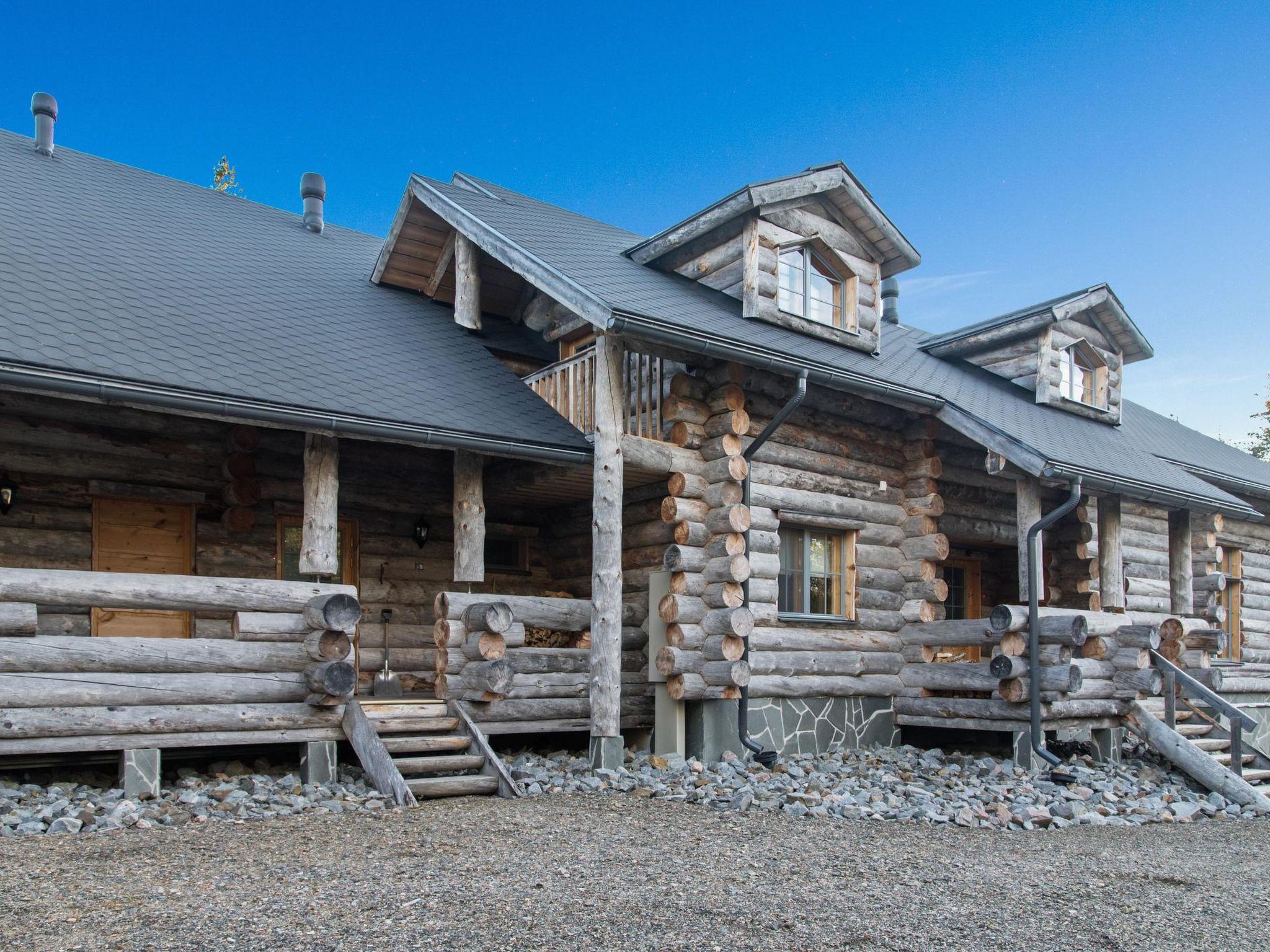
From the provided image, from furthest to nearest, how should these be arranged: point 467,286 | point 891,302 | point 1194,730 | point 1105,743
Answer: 1. point 891,302
2. point 467,286
3. point 1194,730
4. point 1105,743

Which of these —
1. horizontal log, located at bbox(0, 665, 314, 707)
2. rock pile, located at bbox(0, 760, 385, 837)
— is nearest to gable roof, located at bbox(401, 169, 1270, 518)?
horizontal log, located at bbox(0, 665, 314, 707)

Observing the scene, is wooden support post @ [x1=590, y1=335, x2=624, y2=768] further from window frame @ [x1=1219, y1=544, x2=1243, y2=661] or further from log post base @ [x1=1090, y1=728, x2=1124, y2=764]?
window frame @ [x1=1219, y1=544, x2=1243, y2=661]

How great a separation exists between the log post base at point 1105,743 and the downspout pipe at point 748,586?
3.67m

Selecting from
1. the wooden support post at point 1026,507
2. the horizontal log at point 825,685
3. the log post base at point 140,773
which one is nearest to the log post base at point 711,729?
the horizontal log at point 825,685

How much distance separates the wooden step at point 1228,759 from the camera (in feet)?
37.0

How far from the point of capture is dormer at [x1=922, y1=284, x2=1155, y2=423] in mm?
14688

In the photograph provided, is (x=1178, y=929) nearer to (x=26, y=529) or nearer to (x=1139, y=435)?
(x=26, y=529)

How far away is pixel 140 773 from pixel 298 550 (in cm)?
369

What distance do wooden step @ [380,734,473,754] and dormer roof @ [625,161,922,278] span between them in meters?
6.41

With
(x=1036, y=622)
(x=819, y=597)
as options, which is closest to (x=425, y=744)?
(x=819, y=597)

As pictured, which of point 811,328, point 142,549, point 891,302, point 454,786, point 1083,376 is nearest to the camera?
point 454,786

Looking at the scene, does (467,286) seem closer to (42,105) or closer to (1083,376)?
(42,105)

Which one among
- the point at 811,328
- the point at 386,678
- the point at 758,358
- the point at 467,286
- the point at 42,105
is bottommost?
the point at 386,678

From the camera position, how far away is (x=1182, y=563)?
14.4m
